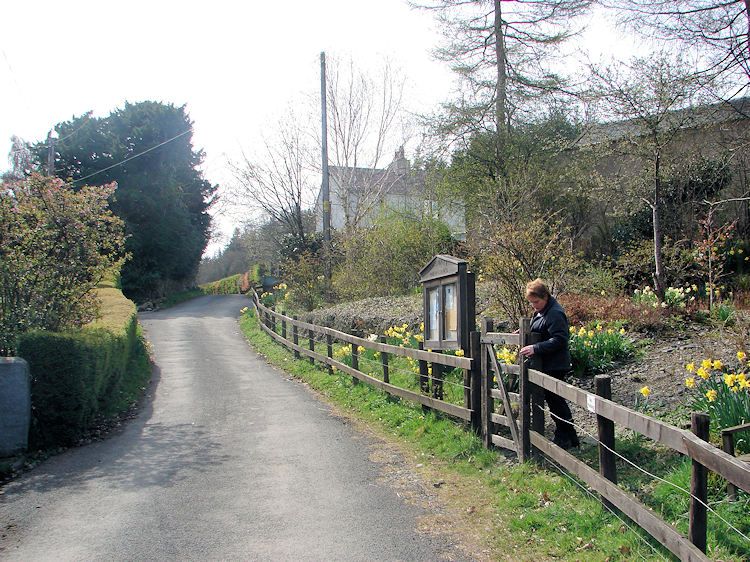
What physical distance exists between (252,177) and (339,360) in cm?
1707

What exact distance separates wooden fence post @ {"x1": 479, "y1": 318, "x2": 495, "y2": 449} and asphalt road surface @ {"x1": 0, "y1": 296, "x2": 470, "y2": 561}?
1.29 meters

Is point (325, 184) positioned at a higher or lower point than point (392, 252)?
higher

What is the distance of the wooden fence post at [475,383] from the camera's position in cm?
689

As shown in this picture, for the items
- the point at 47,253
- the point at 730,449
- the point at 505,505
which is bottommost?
the point at 505,505

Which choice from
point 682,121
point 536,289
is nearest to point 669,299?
point 682,121

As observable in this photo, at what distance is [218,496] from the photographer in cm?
595

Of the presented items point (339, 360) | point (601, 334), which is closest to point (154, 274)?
point (339, 360)

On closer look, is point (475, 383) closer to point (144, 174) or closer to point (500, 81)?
point (500, 81)

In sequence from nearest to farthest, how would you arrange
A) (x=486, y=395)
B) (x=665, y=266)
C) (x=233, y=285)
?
1. (x=486, y=395)
2. (x=665, y=266)
3. (x=233, y=285)

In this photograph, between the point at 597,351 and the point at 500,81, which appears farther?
the point at 500,81

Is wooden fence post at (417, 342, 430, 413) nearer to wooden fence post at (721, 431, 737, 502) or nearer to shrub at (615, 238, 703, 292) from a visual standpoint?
wooden fence post at (721, 431, 737, 502)

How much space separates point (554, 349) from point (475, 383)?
4.33ft

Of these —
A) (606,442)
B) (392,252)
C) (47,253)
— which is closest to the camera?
(606,442)

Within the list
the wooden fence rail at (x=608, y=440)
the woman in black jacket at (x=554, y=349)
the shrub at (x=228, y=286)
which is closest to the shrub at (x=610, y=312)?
the wooden fence rail at (x=608, y=440)
